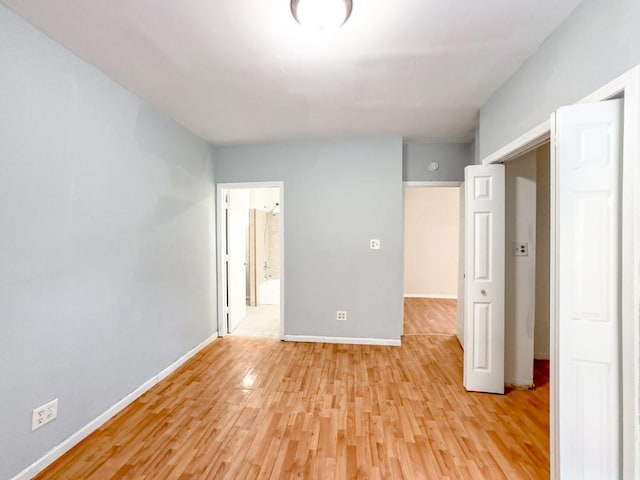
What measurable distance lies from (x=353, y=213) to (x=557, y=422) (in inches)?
103

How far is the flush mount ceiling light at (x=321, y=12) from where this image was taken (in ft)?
4.29

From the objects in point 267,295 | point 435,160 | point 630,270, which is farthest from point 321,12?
point 267,295

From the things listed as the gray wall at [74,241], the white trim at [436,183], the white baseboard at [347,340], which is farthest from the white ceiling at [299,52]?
the white baseboard at [347,340]

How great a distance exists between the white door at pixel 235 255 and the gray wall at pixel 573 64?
10.6ft

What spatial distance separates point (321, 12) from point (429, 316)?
458 cm

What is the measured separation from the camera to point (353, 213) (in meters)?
3.53

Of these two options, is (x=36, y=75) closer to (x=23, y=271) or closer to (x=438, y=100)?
(x=23, y=271)

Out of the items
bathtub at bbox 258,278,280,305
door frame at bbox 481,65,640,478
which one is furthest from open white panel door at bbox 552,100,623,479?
bathtub at bbox 258,278,280,305

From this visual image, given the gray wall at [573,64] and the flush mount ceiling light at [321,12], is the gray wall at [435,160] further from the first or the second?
the flush mount ceiling light at [321,12]

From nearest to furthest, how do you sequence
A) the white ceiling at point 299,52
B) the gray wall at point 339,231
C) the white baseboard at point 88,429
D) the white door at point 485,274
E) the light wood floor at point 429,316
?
the white ceiling at point 299,52 < the white baseboard at point 88,429 < the white door at point 485,274 < the gray wall at point 339,231 < the light wood floor at point 429,316

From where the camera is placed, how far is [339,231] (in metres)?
3.56

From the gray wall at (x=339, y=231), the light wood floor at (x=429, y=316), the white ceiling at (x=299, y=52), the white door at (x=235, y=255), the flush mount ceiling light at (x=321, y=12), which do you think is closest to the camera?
the flush mount ceiling light at (x=321, y=12)

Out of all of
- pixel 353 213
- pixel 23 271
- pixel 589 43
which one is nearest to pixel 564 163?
pixel 589 43

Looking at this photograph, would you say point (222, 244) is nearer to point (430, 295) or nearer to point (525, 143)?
point (525, 143)
